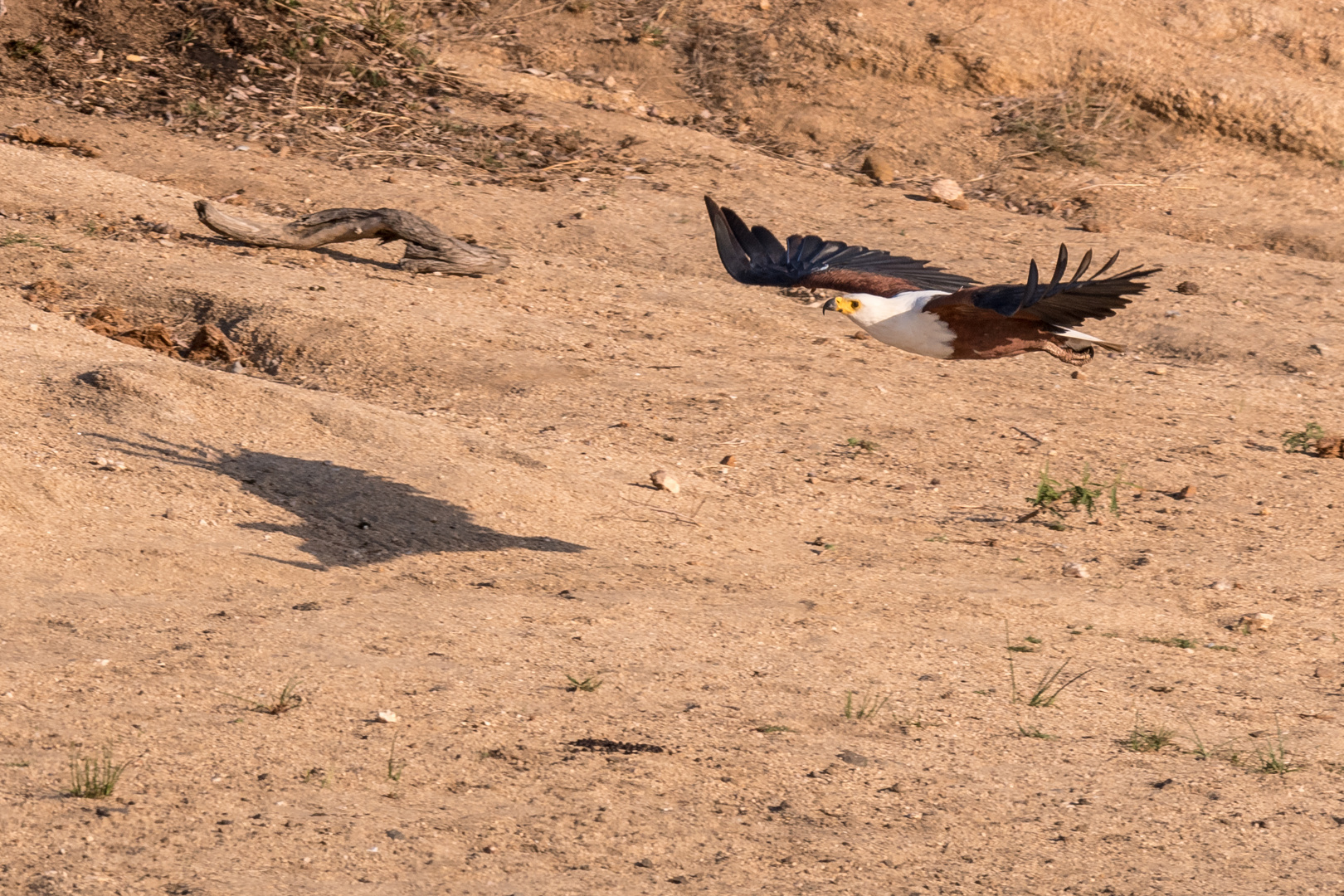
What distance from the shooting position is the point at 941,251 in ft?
29.0

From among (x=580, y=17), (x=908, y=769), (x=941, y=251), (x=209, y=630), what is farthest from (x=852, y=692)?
(x=580, y=17)

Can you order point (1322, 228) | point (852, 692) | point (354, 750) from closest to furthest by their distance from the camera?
point (354, 750) → point (852, 692) → point (1322, 228)

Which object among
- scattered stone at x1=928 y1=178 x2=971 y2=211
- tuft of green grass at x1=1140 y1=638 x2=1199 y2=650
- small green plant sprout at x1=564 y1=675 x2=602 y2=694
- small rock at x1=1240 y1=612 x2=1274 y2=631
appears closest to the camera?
small green plant sprout at x1=564 y1=675 x2=602 y2=694

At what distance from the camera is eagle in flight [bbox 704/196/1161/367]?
4012 mm

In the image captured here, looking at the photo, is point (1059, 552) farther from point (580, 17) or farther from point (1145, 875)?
point (580, 17)

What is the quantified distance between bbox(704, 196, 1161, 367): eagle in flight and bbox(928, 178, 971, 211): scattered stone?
14.3 feet

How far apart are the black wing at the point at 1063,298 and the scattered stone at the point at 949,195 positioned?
5.70m

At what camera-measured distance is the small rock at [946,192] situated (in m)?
9.85

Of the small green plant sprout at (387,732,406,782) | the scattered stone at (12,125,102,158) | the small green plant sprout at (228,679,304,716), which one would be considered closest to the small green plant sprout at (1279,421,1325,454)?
the small green plant sprout at (387,732,406,782)

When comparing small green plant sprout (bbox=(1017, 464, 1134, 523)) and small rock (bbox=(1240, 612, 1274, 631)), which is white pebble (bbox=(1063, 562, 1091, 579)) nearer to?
small green plant sprout (bbox=(1017, 464, 1134, 523))

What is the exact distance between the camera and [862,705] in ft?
12.8

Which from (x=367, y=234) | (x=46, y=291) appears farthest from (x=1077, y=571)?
(x=46, y=291)

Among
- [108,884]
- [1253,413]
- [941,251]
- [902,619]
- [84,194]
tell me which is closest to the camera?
[108,884]

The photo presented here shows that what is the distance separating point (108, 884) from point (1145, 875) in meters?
2.26
